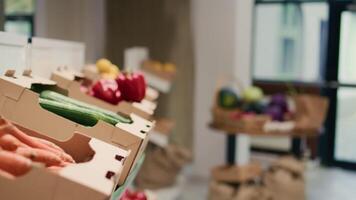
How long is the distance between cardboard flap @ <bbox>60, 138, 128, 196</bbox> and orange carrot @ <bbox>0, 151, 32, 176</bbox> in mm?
52

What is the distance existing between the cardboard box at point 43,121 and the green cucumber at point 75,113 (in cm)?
3

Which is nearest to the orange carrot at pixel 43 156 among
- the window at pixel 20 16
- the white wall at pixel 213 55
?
the window at pixel 20 16

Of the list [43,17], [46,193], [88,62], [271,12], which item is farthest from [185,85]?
[46,193]

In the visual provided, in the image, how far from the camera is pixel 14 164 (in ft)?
2.35

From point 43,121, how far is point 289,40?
5.24 m

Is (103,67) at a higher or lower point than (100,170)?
higher

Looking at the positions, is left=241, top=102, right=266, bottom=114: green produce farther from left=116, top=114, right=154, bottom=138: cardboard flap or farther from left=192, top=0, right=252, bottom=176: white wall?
left=116, top=114, right=154, bottom=138: cardboard flap

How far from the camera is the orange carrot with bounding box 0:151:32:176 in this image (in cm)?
70

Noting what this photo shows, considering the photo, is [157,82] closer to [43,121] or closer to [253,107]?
[253,107]

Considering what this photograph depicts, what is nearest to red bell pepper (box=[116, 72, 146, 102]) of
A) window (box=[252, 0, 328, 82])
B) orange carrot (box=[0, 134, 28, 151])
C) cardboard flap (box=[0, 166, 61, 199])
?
orange carrot (box=[0, 134, 28, 151])

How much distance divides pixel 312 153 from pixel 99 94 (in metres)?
4.80

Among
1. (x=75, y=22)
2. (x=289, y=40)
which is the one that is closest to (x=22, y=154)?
(x=75, y=22)

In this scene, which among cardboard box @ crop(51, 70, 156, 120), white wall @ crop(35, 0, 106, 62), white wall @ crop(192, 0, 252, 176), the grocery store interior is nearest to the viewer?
the grocery store interior

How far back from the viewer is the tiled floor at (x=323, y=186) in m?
4.44
